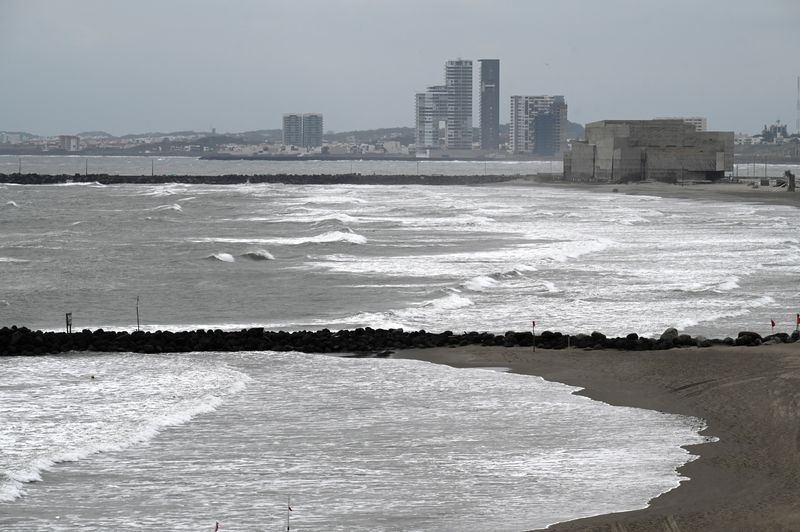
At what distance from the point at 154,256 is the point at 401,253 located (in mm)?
9842

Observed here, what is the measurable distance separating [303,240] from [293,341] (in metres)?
30.9

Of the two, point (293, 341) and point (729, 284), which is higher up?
point (729, 284)

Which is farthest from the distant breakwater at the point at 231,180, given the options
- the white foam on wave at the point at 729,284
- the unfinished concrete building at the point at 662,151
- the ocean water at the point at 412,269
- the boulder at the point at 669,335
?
the boulder at the point at 669,335

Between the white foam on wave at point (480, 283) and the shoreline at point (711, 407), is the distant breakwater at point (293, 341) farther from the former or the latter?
the white foam on wave at point (480, 283)

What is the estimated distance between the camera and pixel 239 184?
145125 mm

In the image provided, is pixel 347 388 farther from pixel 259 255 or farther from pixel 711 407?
pixel 259 255

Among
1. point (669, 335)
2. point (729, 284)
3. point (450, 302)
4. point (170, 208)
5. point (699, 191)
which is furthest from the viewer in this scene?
point (699, 191)

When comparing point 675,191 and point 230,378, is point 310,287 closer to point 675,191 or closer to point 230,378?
point 230,378

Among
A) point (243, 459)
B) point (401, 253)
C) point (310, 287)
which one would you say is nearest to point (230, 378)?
point (243, 459)

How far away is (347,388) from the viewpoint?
20406mm

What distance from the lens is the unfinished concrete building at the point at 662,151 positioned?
4737 inches

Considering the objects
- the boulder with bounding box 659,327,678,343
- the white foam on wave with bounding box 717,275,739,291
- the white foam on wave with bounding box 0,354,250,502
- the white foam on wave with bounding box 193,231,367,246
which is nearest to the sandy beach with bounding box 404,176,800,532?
the boulder with bounding box 659,327,678,343

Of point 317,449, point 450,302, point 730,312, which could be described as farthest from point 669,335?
point 317,449

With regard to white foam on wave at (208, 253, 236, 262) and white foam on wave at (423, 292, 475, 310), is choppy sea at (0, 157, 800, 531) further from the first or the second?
→ white foam on wave at (208, 253, 236, 262)
